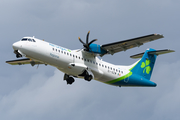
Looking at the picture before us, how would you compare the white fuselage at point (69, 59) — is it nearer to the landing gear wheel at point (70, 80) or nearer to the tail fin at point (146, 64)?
the landing gear wheel at point (70, 80)

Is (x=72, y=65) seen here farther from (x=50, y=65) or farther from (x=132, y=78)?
(x=132, y=78)

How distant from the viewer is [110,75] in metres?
23.2

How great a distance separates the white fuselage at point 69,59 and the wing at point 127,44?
1193 millimetres

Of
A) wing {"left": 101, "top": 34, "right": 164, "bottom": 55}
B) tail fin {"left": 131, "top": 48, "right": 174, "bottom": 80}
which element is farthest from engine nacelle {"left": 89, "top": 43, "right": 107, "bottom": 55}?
tail fin {"left": 131, "top": 48, "right": 174, "bottom": 80}

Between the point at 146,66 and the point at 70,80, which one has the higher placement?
the point at 146,66

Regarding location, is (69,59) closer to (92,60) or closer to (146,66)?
(92,60)

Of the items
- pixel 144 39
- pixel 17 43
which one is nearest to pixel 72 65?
pixel 17 43

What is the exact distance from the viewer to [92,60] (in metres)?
22.5

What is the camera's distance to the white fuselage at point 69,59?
19906 millimetres

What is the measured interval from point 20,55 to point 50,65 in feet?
7.85

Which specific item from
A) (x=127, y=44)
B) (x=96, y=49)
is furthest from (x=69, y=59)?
(x=127, y=44)

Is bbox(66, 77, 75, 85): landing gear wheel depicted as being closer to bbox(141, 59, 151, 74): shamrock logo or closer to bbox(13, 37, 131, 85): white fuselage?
bbox(13, 37, 131, 85): white fuselage

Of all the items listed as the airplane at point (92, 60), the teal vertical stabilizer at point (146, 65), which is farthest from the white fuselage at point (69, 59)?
the teal vertical stabilizer at point (146, 65)

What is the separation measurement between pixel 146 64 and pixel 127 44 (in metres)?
4.39
